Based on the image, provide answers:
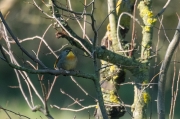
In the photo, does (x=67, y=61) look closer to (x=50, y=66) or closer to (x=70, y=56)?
(x=70, y=56)

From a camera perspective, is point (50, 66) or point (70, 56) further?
point (50, 66)

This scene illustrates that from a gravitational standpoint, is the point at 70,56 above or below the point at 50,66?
above

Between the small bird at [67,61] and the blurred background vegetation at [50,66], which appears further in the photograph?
the blurred background vegetation at [50,66]

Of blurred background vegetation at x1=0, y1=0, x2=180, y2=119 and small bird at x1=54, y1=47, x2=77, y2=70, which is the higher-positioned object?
small bird at x1=54, y1=47, x2=77, y2=70

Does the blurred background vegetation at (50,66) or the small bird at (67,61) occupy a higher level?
the small bird at (67,61)

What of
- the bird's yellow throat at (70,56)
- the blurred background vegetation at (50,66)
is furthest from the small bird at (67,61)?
the blurred background vegetation at (50,66)

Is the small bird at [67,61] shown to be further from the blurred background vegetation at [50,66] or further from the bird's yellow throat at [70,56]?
the blurred background vegetation at [50,66]

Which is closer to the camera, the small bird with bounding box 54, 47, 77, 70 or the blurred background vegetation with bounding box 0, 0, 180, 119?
the small bird with bounding box 54, 47, 77, 70

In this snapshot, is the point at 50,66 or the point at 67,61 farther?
the point at 50,66

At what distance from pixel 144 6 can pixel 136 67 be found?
1.80ft

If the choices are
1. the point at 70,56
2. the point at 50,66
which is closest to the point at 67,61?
the point at 70,56

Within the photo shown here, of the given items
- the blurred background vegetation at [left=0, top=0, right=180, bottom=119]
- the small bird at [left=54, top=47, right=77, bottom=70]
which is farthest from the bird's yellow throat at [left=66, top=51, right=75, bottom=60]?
the blurred background vegetation at [left=0, top=0, right=180, bottom=119]

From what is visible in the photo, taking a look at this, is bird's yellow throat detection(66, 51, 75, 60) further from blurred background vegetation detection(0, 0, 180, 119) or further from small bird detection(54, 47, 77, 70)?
blurred background vegetation detection(0, 0, 180, 119)

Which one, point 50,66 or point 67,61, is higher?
point 67,61
